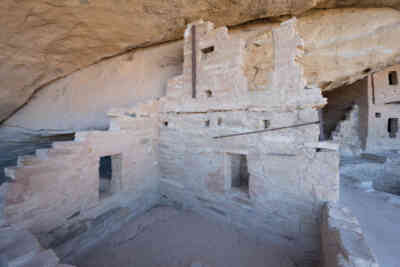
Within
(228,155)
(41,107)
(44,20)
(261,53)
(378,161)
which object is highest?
(44,20)

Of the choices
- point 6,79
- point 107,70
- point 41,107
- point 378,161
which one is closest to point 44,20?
point 107,70

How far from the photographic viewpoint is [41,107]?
21.3 feet

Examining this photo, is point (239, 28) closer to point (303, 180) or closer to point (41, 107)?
point (303, 180)

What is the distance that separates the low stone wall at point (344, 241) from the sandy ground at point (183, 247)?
3.82 ft

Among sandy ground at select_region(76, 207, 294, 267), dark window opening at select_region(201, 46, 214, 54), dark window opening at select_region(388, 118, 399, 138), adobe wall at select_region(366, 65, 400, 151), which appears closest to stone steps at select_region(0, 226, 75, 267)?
sandy ground at select_region(76, 207, 294, 267)

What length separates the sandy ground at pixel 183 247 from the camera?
10.3ft

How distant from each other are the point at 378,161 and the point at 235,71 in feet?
30.0

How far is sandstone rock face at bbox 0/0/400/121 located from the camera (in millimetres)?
3957

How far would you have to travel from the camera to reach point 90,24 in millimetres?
4547

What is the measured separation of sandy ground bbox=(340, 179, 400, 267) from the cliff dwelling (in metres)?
0.04

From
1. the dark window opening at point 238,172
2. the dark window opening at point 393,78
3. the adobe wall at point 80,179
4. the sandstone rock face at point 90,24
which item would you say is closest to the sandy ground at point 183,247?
the adobe wall at point 80,179

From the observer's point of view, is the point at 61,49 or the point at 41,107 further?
the point at 41,107

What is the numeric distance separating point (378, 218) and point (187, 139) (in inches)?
197

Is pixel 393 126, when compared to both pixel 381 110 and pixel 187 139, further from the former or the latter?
pixel 187 139
